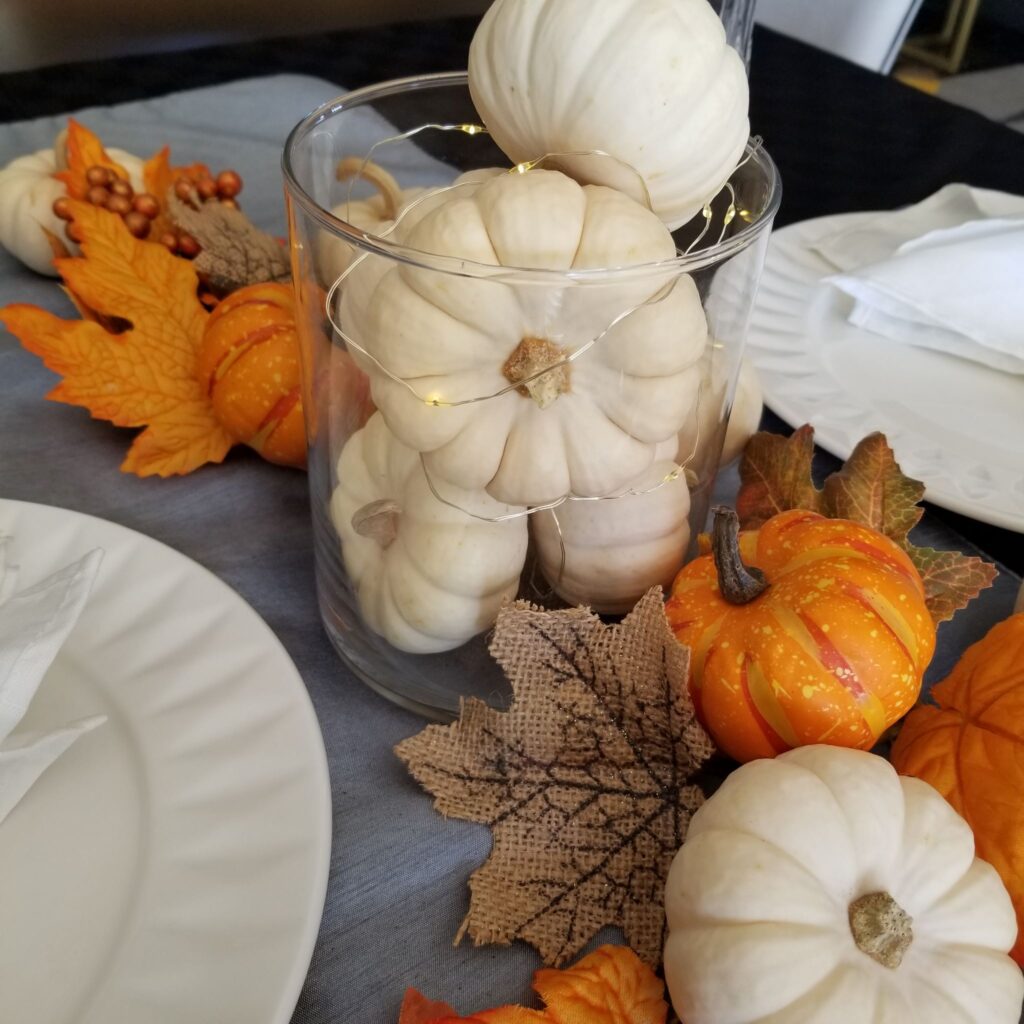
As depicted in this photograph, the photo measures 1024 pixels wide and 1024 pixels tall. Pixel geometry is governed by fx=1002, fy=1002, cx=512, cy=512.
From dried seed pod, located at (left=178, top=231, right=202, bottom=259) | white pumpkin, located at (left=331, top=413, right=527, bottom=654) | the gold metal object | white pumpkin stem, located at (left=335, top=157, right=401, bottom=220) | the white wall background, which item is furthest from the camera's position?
the gold metal object

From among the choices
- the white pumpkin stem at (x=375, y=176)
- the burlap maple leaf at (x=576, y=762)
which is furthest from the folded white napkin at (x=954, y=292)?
the burlap maple leaf at (x=576, y=762)

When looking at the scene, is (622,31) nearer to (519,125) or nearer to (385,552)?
(519,125)

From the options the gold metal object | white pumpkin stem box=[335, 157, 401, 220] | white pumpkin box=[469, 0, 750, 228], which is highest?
white pumpkin box=[469, 0, 750, 228]

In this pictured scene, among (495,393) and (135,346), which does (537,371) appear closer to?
(495,393)

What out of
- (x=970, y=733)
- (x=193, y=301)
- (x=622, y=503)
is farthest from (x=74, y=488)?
(x=970, y=733)

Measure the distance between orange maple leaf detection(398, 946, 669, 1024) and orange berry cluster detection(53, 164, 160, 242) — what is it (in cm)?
50

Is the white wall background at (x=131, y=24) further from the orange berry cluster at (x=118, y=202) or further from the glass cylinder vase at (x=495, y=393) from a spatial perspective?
the glass cylinder vase at (x=495, y=393)

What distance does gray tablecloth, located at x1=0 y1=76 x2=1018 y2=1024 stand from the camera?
315 mm

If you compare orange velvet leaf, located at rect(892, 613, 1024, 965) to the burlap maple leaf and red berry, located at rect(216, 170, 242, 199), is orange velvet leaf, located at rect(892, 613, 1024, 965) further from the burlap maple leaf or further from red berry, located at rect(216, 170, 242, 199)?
red berry, located at rect(216, 170, 242, 199)

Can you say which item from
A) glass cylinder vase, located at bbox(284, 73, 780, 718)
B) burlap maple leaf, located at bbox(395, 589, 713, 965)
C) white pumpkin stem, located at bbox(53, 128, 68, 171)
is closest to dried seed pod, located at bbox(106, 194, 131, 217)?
white pumpkin stem, located at bbox(53, 128, 68, 171)

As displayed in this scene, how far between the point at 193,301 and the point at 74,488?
0.13 metres

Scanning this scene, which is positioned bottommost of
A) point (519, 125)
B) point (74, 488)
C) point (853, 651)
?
point (74, 488)

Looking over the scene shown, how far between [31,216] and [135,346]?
7.3 inches

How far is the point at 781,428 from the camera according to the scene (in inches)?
23.5
